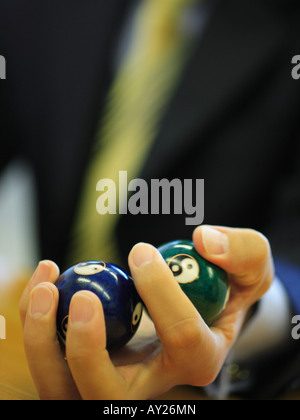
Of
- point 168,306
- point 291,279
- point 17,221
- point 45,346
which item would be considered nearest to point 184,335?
point 168,306

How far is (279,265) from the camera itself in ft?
2.37

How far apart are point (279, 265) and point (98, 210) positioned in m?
0.42

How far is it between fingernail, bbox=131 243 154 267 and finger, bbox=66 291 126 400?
6 cm

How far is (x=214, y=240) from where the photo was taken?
452mm

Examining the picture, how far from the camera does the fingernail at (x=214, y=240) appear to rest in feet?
1.48

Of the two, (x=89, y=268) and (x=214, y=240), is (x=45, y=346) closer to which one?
(x=89, y=268)

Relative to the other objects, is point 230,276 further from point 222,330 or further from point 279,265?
point 279,265

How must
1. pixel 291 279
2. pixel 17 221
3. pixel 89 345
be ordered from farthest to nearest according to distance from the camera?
pixel 17 221
pixel 291 279
pixel 89 345

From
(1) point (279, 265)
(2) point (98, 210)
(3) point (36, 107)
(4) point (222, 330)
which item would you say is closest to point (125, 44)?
(3) point (36, 107)

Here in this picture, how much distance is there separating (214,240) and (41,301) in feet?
0.64

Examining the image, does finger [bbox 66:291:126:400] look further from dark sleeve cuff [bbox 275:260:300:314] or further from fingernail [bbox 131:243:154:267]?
dark sleeve cuff [bbox 275:260:300:314]

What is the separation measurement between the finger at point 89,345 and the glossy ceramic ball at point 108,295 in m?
0.05

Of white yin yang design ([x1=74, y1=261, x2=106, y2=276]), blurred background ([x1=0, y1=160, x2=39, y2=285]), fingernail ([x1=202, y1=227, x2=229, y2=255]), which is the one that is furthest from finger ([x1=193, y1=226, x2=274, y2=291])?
blurred background ([x1=0, y1=160, x2=39, y2=285])

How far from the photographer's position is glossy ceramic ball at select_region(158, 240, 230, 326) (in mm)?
450
